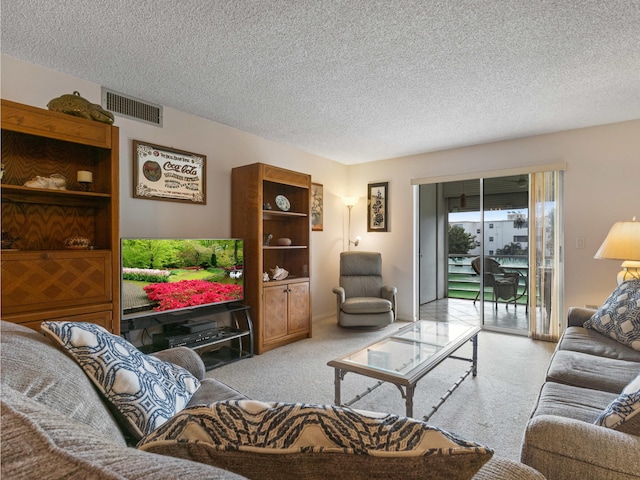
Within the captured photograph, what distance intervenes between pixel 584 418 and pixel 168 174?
3414 millimetres

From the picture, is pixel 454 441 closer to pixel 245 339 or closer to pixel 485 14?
pixel 485 14

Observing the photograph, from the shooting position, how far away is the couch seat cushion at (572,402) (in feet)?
4.58

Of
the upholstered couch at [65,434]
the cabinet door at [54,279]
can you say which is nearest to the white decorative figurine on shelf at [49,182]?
the cabinet door at [54,279]

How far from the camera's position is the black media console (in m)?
2.79

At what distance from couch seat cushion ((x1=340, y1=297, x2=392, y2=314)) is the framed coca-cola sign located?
211cm

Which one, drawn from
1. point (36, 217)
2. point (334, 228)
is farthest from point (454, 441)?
point (334, 228)

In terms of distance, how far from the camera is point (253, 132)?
3990 millimetres

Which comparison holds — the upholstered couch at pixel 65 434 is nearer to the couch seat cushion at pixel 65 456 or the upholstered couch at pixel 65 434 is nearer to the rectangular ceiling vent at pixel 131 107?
the couch seat cushion at pixel 65 456

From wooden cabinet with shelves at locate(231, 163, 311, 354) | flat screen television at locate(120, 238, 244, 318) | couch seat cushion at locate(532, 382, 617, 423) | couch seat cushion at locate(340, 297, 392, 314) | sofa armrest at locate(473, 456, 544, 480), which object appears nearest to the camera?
sofa armrest at locate(473, 456, 544, 480)

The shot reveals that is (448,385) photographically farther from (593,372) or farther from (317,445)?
(317,445)

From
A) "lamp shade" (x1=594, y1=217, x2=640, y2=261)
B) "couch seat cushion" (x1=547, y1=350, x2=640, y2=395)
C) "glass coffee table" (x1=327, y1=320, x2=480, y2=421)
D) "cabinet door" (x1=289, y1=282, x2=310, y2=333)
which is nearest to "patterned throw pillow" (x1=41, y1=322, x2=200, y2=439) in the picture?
"glass coffee table" (x1=327, y1=320, x2=480, y2=421)

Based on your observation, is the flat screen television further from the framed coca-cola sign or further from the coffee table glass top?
the coffee table glass top

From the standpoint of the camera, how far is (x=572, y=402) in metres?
1.51

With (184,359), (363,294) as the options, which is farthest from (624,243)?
(184,359)
